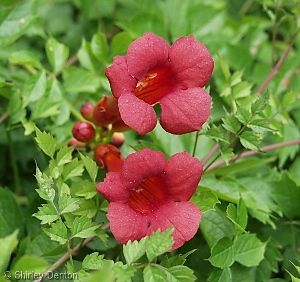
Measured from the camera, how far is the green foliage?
1.58 metres

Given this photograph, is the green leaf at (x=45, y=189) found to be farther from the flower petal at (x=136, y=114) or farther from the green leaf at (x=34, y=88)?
the green leaf at (x=34, y=88)

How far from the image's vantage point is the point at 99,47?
2.45m

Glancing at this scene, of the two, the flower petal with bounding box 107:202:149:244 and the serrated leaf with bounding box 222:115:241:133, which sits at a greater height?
the serrated leaf with bounding box 222:115:241:133

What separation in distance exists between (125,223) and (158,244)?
7.2 inches

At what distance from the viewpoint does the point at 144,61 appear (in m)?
1.65

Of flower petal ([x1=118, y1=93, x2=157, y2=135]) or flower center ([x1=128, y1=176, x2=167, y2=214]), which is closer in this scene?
flower petal ([x1=118, y1=93, x2=157, y2=135])

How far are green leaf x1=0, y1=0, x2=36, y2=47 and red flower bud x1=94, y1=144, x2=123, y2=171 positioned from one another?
0.68m

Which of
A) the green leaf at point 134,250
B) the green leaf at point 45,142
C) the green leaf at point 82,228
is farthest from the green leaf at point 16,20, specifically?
the green leaf at point 134,250

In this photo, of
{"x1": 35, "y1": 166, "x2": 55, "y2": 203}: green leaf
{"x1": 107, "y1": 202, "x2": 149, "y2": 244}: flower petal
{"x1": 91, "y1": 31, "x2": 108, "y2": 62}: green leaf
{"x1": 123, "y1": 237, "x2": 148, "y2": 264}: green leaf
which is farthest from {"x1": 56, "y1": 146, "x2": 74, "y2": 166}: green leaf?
{"x1": 91, "y1": 31, "x2": 108, "y2": 62}: green leaf

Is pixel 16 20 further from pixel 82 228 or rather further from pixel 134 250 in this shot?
pixel 134 250

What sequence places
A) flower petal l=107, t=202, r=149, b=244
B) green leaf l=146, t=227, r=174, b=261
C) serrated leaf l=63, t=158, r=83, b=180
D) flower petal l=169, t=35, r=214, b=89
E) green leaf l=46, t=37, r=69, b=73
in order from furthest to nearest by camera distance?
green leaf l=46, t=37, r=69, b=73 < serrated leaf l=63, t=158, r=83, b=180 < flower petal l=169, t=35, r=214, b=89 < flower petal l=107, t=202, r=149, b=244 < green leaf l=146, t=227, r=174, b=261

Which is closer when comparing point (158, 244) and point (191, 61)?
point (158, 244)

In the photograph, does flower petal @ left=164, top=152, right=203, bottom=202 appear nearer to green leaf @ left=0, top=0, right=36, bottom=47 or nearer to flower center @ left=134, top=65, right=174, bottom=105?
flower center @ left=134, top=65, right=174, bottom=105

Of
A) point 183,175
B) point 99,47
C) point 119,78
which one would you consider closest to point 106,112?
point 119,78
